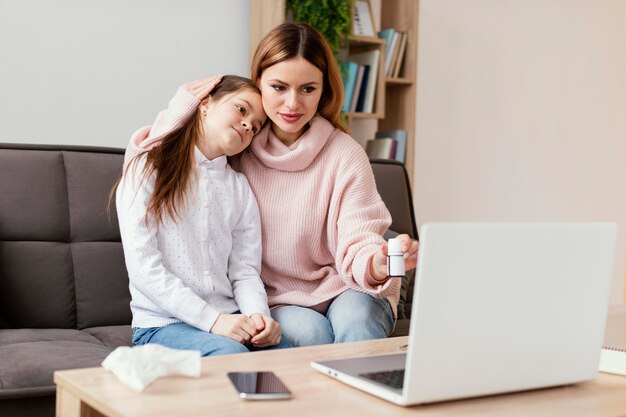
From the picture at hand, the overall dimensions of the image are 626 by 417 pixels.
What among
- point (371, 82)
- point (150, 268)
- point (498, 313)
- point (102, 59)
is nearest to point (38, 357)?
point (150, 268)

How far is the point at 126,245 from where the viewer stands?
183cm

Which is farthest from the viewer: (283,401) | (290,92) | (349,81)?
(349,81)

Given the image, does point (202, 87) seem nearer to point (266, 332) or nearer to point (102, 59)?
point (266, 332)

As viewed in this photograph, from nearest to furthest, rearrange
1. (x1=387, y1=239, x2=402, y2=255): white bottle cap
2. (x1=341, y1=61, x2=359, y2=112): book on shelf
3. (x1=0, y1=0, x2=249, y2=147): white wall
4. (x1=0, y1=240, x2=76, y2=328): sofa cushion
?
1. (x1=387, y1=239, x2=402, y2=255): white bottle cap
2. (x1=0, y1=240, x2=76, y2=328): sofa cushion
3. (x1=0, y1=0, x2=249, y2=147): white wall
4. (x1=341, y1=61, x2=359, y2=112): book on shelf

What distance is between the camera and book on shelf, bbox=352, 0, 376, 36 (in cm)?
390

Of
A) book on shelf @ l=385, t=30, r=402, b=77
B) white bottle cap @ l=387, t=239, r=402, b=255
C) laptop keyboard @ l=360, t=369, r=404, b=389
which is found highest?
book on shelf @ l=385, t=30, r=402, b=77

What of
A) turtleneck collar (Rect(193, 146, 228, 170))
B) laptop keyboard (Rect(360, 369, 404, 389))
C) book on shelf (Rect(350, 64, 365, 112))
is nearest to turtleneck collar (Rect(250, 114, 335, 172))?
turtleneck collar (Rect(193, 146, 228, 170))

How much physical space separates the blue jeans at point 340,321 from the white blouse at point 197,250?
7 centimetres

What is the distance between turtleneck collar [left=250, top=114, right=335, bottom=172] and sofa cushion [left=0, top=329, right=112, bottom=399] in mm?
555

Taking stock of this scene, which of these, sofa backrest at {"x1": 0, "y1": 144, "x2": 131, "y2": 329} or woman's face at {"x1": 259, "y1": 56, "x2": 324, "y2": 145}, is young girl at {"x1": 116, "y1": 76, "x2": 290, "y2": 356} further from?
sofa backrest at {"x1": 0, "y1": 144, "x2": 131, "y2": 329}

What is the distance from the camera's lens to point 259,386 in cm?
117

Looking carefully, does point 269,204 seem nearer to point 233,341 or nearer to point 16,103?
point 233,341

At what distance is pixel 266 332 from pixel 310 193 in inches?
16.3

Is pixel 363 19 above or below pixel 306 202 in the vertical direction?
above
